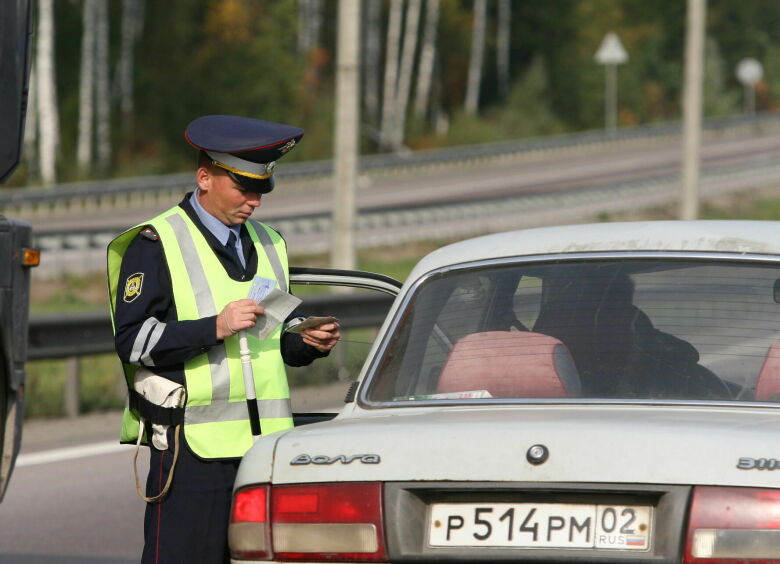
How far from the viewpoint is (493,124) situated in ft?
251

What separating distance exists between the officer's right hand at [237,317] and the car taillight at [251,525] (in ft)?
1.88

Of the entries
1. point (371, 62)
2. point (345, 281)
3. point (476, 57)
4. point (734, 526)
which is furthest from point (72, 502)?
point (476, 57)

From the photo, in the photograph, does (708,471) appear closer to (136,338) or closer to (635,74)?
(136,338)

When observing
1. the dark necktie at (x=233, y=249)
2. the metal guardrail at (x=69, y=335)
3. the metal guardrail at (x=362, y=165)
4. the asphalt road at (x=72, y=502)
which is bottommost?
the metal guardrail at (x=362, y=165)

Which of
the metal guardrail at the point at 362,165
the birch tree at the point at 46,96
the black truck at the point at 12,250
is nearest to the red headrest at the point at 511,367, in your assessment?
the black truck at the point at 12,250

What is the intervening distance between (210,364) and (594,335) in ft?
3.59

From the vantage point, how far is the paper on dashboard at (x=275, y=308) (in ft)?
15.3

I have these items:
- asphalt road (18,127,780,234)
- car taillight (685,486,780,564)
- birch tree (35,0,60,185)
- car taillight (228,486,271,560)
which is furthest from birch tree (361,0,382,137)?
car taillight (685,486,780,564)

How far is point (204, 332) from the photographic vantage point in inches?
181

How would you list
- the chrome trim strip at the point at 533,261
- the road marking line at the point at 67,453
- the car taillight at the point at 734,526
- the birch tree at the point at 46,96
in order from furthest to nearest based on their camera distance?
the birch tree at the point at 46,96, the road marking line at the point at 67,453, the chrome trim strip at the point at 533,261, the car taillight at the point at 734,526

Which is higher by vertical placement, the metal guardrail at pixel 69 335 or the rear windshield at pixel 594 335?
the rear windshield at pixel 594 335

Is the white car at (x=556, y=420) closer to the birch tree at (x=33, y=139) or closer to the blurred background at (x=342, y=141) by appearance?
the blurred background at (x=342, y=141)

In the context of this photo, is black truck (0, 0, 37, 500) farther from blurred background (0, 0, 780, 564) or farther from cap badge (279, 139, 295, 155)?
cap badge (279, 139, 295, 155)

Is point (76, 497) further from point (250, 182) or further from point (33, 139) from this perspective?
point (33, 139)
